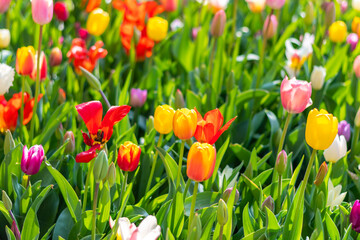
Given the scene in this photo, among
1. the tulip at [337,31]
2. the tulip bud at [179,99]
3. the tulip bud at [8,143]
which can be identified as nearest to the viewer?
the tulip bud at [8,143]

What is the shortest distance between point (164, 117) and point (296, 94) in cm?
35

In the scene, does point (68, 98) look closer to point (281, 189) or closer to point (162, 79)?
point (162, 79)

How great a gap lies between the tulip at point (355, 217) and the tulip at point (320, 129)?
0.76ft

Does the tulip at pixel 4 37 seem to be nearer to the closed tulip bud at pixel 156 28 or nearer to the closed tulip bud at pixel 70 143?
the closed tulip bud at pixel 156 28

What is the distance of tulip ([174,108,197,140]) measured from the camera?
1.30m

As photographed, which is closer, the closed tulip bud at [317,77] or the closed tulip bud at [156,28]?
the closed tulip bud at [317,77]

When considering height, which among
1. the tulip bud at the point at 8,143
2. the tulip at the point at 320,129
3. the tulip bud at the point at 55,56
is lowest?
the tulip bud at the point at 8,143

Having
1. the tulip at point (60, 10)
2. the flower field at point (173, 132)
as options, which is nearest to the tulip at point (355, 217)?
the flower field at point (173, 132)

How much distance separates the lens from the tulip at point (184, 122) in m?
1.30

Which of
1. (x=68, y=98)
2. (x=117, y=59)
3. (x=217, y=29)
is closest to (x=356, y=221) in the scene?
(x=217, y=29)

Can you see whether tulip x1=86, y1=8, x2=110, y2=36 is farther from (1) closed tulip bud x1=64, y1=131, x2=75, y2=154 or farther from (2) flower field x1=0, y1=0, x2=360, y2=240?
(1) closed tulip bud x1=64, y1=131, x2=75, y2=154

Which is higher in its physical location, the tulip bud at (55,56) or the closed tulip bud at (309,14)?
the closed tulip bud at (309,14)

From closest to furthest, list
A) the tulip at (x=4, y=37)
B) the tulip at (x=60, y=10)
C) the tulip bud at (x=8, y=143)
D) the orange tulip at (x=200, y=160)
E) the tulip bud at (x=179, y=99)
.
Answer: the orange tulip at (x=200, y=160), the tulip bud at (x=8, y=143), the tulip bud at (x=179, y=99), the tulip at (x=4, y=37), the tulip at (x=60, y=10)

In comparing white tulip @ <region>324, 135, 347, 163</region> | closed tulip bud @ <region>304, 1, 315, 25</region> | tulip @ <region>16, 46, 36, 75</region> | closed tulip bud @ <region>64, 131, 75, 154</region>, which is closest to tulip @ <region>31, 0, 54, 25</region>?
tulip @ <region>16, 46, 36, 75</region>
